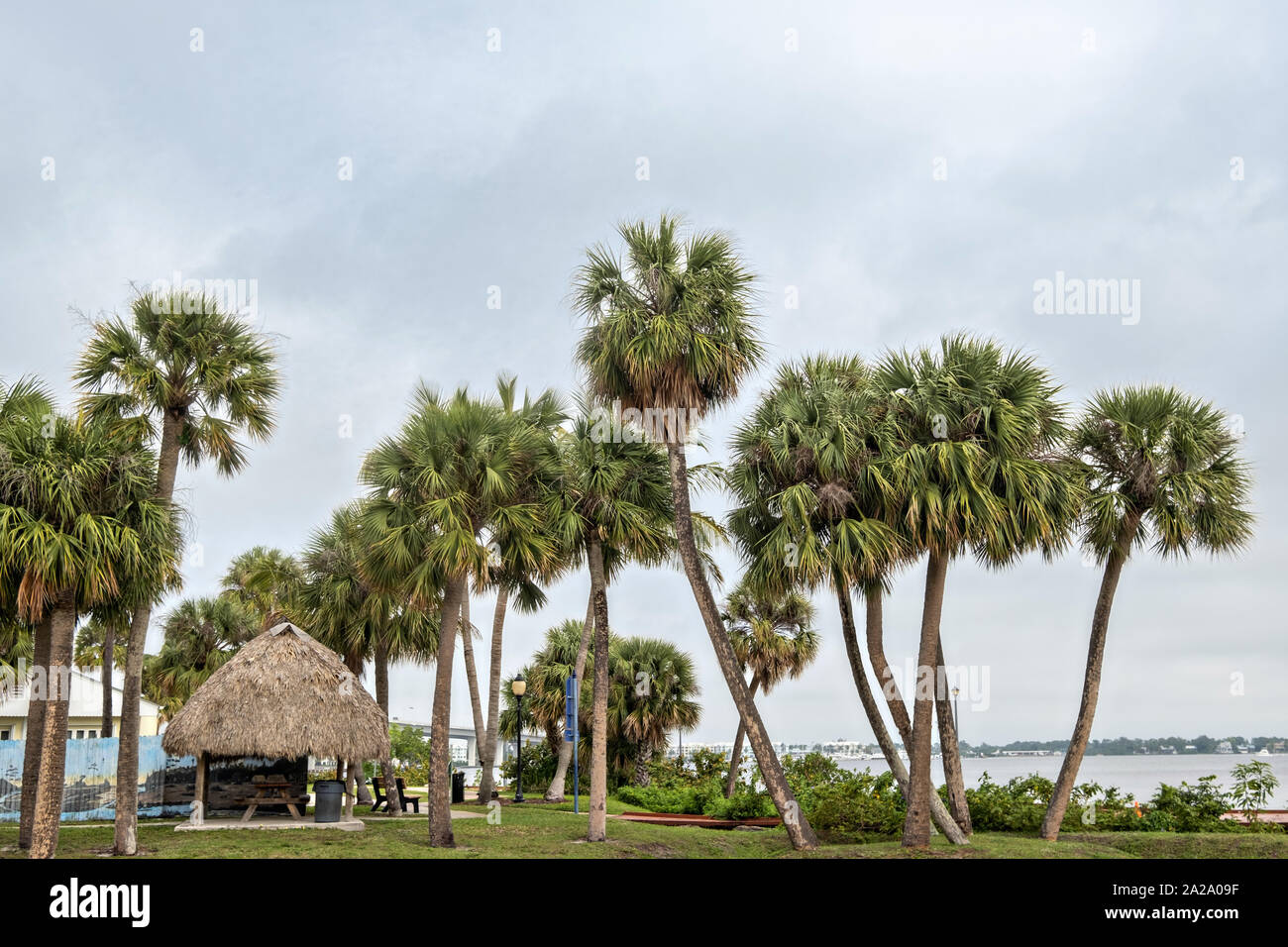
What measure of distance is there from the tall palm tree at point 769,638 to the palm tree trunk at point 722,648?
12294mm

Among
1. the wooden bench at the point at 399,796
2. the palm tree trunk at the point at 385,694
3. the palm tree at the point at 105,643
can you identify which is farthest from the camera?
the wooden bench at the point at 399,796

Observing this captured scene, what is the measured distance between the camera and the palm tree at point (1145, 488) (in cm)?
2094

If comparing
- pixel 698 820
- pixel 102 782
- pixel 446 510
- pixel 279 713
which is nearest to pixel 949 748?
pixel 698 820

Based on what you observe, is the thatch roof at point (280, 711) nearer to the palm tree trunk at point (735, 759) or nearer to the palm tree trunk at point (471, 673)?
the palm tree trunk at point (471, 673)

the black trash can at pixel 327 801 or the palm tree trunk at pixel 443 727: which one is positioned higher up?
the palm tree trunk at pixel 443 727

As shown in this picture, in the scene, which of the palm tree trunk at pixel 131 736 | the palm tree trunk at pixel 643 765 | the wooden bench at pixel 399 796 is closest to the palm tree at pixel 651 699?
the palm tree trunk at pixel 643 765

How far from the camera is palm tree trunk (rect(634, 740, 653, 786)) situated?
38219 mm

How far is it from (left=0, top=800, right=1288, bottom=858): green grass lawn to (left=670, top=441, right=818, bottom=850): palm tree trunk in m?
1.27

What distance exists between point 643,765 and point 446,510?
21.5 metres

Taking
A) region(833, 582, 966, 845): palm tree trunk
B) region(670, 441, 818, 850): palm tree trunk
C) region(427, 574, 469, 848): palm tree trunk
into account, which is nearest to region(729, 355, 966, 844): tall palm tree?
region(833, 582, 966, 845): palm tree trunk

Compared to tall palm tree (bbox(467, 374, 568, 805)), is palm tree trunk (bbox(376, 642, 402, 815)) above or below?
below

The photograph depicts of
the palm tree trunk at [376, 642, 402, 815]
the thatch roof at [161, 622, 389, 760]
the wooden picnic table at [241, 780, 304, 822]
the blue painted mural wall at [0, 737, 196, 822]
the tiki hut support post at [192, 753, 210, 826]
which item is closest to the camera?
the thatch roof at [161, 622, 389, 760]

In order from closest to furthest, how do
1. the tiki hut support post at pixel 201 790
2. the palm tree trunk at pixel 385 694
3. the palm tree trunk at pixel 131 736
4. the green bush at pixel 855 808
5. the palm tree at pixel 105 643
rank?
the palm tree trunk at pixel 131 736
the palm tree at pixel 105 643
the green bush at pixel 855 808
the tiki hut support post at pixel 201 790
the palm tree trunk at pixel 385 694

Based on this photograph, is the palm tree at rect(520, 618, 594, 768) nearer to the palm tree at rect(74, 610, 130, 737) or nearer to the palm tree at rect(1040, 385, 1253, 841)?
the palm tree at rect(74, 610, 130, 737)
